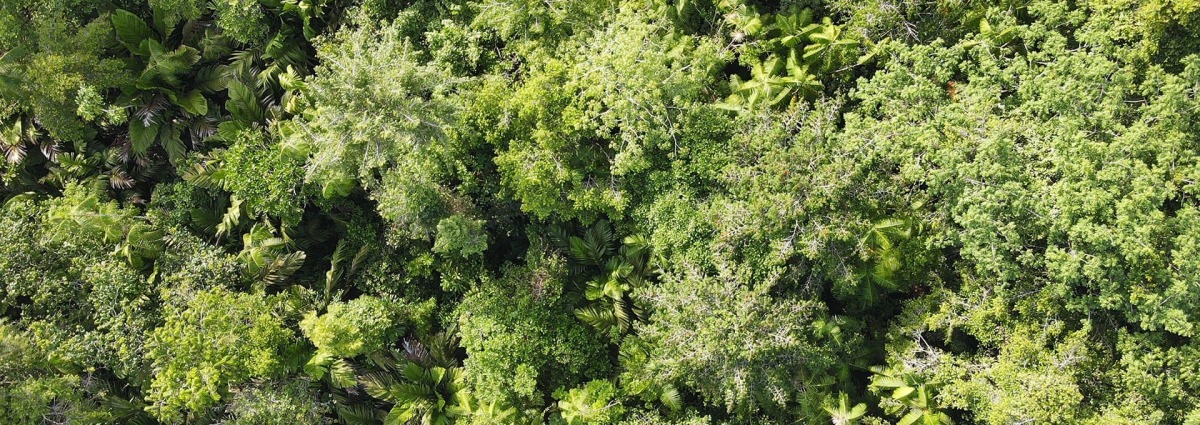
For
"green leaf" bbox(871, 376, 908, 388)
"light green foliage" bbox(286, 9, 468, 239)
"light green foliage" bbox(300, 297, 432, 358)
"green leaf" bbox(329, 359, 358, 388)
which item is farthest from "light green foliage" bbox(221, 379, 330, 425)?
"green leaf" bbox(871, 376, 908, 388)

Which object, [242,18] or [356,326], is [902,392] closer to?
[356,326]

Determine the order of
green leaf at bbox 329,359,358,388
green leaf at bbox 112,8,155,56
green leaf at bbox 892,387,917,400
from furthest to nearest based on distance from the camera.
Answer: green leaf at bbox 112,8,155,56 < green leaf at bbox 329,359,358,388 < green leaf at bbox 892,387,917,400

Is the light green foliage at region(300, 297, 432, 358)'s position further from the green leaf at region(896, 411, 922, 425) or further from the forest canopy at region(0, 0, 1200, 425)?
the green leaf at region(896, 411, 922, 425)

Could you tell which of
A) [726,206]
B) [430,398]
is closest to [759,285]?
[726,206]

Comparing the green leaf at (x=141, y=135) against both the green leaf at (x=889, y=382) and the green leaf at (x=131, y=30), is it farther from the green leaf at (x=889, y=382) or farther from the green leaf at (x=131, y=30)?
the green leaf at (x=889, y=382)

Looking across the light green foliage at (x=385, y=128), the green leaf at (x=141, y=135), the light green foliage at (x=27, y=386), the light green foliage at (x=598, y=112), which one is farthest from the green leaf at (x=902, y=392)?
the green leaf at (x=141, y=135)

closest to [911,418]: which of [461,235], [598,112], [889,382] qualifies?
[889,382]
